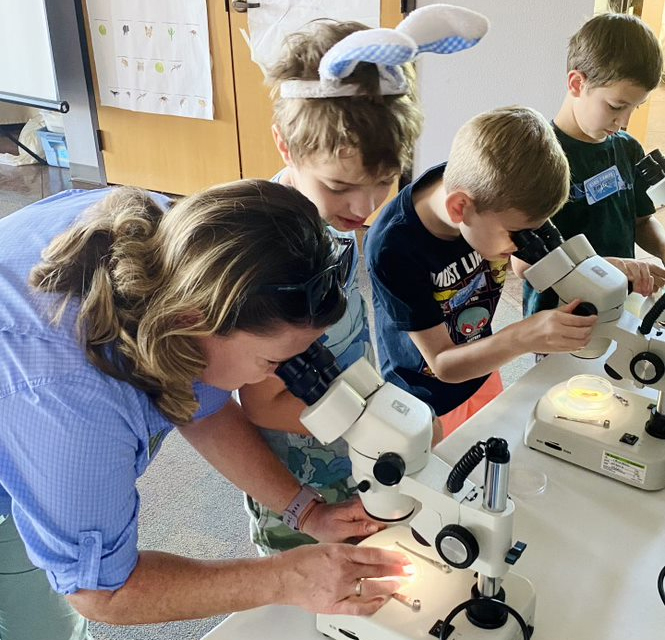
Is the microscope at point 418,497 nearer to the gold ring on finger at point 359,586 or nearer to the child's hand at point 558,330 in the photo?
the gold ring on finger at point 359,586

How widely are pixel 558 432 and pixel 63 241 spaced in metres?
0.84

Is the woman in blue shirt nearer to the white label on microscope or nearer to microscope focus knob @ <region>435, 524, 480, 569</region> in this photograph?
microscope focus knob @ <region>435, 524, 480, 569</region>

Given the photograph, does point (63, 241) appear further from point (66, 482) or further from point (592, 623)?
point (592, 623)

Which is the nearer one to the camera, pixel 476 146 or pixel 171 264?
pixel 171 264

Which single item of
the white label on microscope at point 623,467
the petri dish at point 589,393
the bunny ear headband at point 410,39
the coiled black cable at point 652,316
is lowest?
the white label on microscope at point 623,467

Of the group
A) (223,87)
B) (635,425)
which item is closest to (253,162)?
(223,87)

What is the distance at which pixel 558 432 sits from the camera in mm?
1260

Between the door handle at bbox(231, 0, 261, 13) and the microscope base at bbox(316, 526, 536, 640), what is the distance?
11.7 feet

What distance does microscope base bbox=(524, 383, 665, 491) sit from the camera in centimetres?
119

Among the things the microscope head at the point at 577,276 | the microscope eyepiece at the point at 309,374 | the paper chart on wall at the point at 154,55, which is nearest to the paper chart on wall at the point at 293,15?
the paper chart on wall at the point at 154,55

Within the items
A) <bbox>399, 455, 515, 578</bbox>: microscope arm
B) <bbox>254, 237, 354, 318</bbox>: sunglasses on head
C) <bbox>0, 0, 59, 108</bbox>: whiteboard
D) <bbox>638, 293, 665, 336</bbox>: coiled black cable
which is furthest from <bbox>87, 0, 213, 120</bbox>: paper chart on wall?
<bbox>399, 455, 515, 578</bbox>: microscope arm

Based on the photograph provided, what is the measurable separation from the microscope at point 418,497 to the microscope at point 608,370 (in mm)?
352

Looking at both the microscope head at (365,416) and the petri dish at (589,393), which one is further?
the petri dish at (589,393)

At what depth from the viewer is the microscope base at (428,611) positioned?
90 cm
